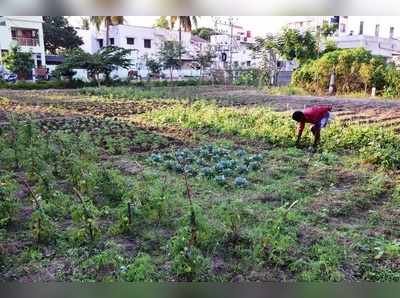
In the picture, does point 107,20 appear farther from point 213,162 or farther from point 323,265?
point 323,265

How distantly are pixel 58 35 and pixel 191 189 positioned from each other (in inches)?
55.5

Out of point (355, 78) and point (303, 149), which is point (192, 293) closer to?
point (303, 149)

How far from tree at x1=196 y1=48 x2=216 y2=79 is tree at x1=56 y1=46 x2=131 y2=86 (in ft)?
1.71

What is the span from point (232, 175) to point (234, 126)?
1.47 ft

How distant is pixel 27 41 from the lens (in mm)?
2689

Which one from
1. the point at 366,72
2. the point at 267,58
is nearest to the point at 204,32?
the point at 267,58

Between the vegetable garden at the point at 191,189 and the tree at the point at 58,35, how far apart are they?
16.9 inches

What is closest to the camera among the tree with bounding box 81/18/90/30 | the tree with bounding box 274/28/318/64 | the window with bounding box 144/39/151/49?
the tree with bounding box 81/18/90/30

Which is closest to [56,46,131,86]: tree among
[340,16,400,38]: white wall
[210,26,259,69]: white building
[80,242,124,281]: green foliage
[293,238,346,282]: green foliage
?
[210,26,259,69]: white building

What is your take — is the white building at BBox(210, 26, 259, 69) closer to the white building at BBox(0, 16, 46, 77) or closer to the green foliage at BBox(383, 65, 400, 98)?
the green foliage at BBox(383, 65, 400, 98)

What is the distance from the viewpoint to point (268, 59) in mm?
2932

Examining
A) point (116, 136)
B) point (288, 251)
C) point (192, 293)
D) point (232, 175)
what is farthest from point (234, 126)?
point (192, 293)

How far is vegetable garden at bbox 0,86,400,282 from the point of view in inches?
98.3

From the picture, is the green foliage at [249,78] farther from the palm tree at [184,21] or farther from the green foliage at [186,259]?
the green foliage at [186,259]
